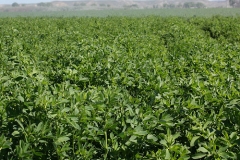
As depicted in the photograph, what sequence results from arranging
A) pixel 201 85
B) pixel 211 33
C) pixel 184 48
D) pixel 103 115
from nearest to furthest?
pixel 103 115
pixel 201 85
pixel 184 48
pixel 211 33

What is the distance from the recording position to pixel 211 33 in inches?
619

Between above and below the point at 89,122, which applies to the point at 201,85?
above

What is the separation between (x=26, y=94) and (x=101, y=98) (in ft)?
1.97

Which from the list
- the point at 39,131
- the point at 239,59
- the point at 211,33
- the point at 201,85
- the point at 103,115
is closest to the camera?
the point at 39,131

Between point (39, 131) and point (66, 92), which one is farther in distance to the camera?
point (66, 92)

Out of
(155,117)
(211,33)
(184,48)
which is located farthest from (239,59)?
(211,33)

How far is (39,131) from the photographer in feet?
6.82

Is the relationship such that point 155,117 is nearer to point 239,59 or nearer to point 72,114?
point 72,114

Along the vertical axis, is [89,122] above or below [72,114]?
below

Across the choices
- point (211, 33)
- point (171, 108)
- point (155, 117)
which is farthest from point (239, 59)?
point (211, 33)

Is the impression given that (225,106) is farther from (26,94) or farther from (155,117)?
(26,94)

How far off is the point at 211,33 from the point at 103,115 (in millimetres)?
14494

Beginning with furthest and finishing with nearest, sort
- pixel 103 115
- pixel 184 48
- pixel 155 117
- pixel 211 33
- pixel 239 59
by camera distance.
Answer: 1. pixel 211 33
2. pixel 184 48
3. pixel 239 59
4. pixel 103 115
5. pixel 155 117

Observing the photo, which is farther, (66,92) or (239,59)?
(239,59)
